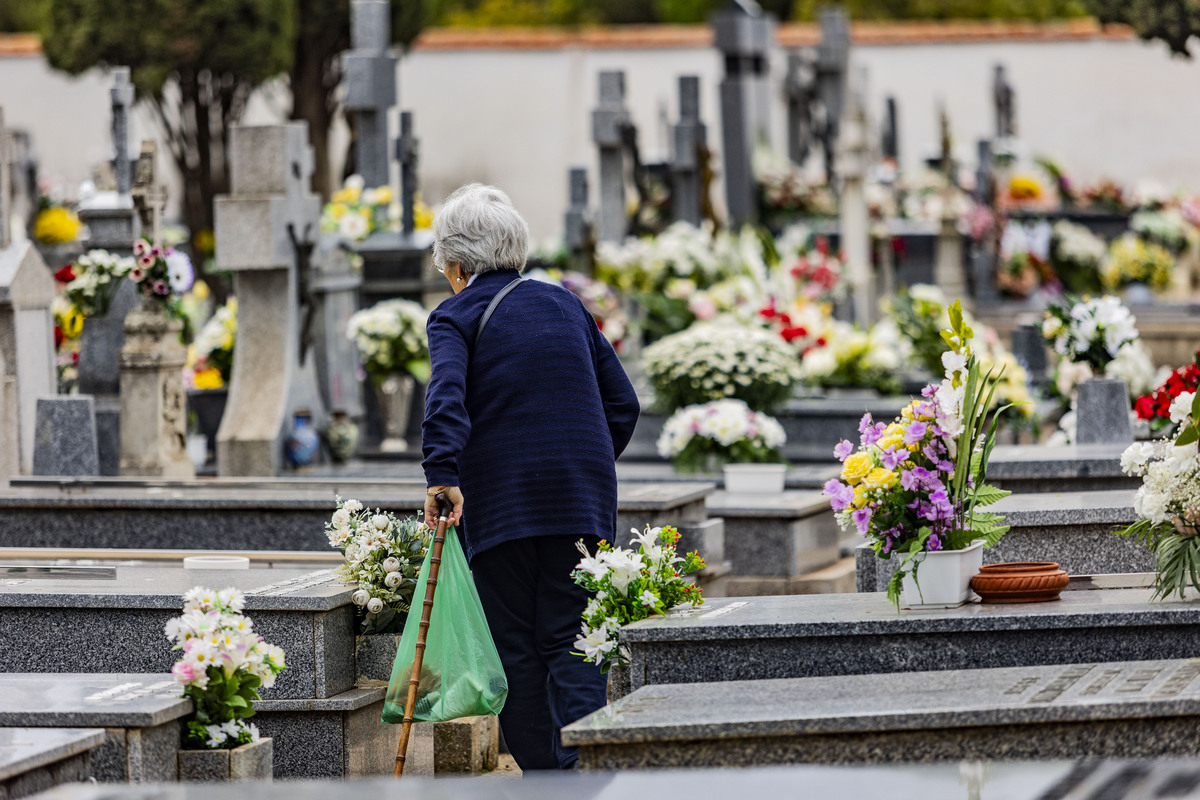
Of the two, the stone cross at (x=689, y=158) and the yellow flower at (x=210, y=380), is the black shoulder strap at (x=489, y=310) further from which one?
the stone cross at (x=689, y=158)

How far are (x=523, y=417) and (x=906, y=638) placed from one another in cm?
117

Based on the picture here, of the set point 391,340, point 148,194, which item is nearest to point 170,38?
point 391,340

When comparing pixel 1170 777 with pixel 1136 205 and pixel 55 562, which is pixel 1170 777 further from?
pixel 1136 205

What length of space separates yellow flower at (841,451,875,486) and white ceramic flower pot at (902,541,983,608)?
256 mm

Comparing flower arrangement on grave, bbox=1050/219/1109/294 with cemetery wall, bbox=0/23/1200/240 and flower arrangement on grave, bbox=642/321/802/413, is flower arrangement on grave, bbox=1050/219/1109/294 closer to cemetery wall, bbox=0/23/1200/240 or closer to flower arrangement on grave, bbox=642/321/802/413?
cemetery wall, bbox=0/23/1200/240

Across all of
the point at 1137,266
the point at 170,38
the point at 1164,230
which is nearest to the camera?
the point at 1137,266

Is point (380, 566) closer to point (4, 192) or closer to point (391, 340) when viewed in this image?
point (4, 192)

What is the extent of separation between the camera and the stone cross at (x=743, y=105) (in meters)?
17.4

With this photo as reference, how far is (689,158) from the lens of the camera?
1592 centimetres

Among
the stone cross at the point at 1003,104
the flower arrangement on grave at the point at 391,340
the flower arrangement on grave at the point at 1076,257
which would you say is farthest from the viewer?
the stone cross at the point at 1003,104

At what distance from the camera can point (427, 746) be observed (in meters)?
5.55

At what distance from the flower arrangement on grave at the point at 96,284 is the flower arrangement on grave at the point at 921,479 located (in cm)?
582

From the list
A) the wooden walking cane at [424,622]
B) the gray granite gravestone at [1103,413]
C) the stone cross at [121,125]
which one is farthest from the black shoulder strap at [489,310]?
the stone cross at [121,125]

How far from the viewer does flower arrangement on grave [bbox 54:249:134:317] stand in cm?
945
